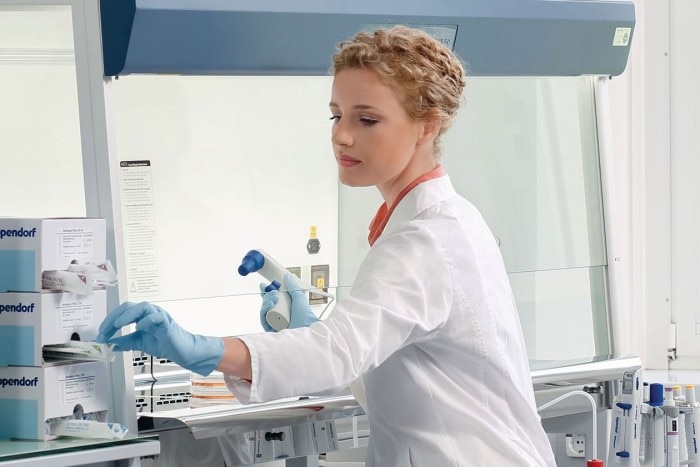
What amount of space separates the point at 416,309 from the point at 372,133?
0.24 m

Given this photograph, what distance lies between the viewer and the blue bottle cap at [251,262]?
5.21 ft

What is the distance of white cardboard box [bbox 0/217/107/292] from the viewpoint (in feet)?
4.23

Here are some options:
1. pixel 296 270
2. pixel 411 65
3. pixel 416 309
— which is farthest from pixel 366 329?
pixel 296 270

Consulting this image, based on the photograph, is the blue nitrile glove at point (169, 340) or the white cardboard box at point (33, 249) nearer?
the blue nitrile glove at point (169, 340)

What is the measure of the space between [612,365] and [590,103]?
56cm

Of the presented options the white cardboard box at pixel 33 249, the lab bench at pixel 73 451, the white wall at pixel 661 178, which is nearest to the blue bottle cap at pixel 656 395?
the white wall at pixel 661 178

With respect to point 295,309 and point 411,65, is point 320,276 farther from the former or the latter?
point 411,65

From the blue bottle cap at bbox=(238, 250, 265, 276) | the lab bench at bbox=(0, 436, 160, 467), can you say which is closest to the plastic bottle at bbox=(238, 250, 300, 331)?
the blue bottle cap at bbox=(238, 250, 265, 276)

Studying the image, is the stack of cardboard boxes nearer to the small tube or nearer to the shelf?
the small tube

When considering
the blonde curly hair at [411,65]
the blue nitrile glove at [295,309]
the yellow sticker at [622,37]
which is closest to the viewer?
the blonde curly hair at [411,65]

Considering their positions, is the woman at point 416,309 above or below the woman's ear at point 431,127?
below

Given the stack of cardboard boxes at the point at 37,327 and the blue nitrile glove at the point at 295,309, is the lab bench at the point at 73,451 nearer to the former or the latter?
the stack of cardboard boxes at the point at 37,327

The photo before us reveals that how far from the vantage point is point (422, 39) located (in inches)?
48.6

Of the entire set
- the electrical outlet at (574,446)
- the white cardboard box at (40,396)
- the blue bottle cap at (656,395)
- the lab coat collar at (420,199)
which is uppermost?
the lab coat collar at (420,199)
